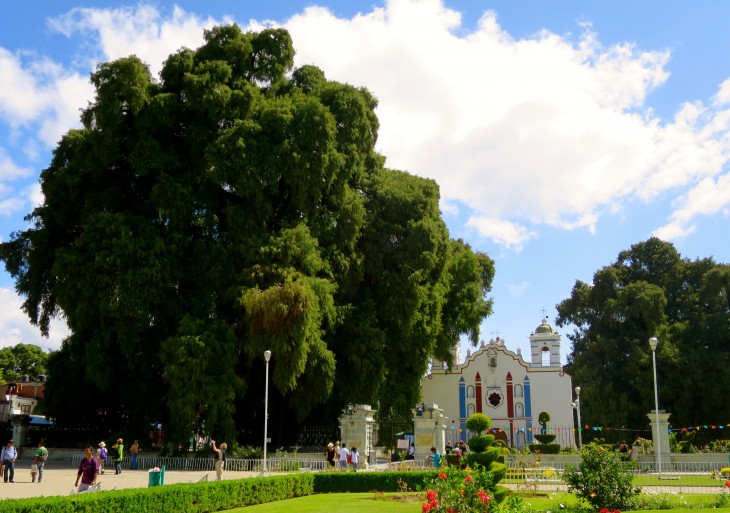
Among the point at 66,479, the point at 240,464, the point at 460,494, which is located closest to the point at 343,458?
the point at 240,464

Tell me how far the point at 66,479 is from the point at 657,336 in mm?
31410

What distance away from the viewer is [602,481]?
12102 mm

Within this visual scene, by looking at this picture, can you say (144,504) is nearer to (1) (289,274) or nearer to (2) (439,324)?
(1) (289,274)

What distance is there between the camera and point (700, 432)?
37.5 metres

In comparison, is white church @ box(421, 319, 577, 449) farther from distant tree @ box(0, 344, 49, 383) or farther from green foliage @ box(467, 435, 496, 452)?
distant tree @ box(0, 344, 49, 383)

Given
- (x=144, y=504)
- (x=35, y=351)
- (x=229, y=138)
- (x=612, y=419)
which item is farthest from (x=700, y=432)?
(x=35, y=351)

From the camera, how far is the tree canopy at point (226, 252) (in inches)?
923

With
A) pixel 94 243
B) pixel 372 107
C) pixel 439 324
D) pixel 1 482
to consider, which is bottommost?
pixel 1 482

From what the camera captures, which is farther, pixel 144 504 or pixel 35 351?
pixel 35 351

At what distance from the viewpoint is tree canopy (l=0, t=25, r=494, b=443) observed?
76.9 feet

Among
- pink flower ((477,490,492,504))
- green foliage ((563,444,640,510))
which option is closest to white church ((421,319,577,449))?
green foliage ((563,444,640,510))

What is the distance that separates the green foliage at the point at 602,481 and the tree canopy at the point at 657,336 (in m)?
27.6

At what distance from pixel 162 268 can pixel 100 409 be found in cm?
866

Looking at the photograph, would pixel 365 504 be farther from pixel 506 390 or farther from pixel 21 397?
pixel 21 397
